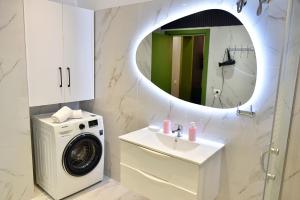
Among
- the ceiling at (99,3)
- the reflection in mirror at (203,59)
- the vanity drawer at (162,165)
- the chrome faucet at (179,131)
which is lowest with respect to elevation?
the vanity drawer at (162,165)

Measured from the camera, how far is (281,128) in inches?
58.7

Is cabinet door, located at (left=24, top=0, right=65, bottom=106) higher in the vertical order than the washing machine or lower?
higher

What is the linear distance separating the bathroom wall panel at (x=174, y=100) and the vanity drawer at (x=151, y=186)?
0.48 meters

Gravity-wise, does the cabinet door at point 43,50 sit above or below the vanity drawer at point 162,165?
above

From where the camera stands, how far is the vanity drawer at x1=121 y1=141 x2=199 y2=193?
1.77m

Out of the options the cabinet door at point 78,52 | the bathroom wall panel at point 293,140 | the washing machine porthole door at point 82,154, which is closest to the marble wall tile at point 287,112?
the bathroom wall panel at point 293,140

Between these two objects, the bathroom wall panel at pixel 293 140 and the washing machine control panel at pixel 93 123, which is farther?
the washing machine control panel at pixel 93 123

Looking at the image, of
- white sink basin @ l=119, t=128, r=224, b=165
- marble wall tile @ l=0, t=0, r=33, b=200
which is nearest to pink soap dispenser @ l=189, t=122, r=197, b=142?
white sink basin @ l=119, t=128, r=224, b=165

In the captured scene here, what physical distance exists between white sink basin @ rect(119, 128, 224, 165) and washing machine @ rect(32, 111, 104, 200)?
0.66m

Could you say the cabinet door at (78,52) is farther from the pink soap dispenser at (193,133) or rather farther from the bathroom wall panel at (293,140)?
the bathroom wall panel at (293,140)

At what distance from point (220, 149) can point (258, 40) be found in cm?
94

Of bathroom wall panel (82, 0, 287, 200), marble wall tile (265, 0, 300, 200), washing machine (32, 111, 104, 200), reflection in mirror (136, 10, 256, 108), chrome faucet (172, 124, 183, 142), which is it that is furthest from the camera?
washing machine (32, 111, 104, 200)

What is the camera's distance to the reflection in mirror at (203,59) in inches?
74.0

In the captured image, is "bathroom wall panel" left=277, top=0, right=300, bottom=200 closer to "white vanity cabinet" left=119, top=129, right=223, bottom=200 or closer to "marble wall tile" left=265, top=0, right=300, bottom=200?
"marble wall tile" left=265, top=0, right=300, bottom=200
